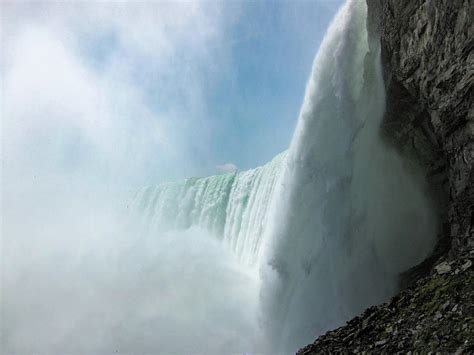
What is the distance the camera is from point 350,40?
16.2 metres

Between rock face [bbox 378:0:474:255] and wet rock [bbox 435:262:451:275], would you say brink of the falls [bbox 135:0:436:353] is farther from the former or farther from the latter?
wet rock [bbox 435:262:451:275]

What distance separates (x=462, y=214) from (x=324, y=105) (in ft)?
23.4

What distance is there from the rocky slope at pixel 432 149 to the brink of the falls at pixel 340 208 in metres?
0.84

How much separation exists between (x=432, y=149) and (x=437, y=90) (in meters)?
3.26

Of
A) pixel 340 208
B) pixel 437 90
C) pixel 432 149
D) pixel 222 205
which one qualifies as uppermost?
pixel 222 205

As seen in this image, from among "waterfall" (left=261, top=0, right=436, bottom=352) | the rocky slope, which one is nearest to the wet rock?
the rocky slope

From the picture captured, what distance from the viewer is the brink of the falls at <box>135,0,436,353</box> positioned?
15180mm

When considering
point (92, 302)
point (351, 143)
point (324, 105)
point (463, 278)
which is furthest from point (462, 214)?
point (92, 302)

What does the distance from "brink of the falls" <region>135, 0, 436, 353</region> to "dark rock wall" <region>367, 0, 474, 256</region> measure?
102 cm

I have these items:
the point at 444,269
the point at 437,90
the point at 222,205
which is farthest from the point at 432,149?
the point at 222,205

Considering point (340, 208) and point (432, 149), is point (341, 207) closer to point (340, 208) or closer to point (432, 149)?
point (340, 208)

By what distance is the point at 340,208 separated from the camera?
52.5 feet

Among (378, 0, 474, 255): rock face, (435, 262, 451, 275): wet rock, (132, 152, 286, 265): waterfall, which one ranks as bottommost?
(435, 262, 451, 275): wet rock

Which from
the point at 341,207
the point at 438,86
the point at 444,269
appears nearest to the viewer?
the point at 444,269
